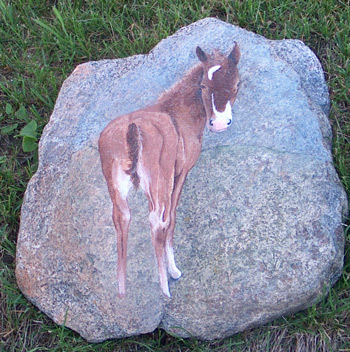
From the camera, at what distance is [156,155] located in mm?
2332

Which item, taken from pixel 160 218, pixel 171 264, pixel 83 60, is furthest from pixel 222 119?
pixel 83 60

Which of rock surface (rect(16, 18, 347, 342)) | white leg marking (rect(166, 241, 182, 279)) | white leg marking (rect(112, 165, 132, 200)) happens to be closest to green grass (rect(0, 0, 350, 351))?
rock surface (rect(16, 18, 347, 342))

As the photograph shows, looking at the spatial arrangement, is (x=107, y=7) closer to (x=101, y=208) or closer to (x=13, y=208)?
(x=13, y=208)

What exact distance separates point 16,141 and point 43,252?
0.96m

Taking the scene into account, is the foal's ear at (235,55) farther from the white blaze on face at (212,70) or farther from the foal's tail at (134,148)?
the foal's tail at (134,148)

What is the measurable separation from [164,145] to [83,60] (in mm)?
1218

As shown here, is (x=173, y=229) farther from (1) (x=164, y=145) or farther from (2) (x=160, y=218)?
(1) (x=164, y=145)

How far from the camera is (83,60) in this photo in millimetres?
3312

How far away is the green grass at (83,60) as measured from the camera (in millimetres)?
2465

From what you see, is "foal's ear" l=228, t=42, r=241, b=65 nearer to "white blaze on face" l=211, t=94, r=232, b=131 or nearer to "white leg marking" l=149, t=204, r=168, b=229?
"white blaze on face" l=211, t=94, r=232, b=131

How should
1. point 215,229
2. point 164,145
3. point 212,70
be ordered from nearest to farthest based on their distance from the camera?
1. point 215,229
2. point 164,145
3. point 212,70

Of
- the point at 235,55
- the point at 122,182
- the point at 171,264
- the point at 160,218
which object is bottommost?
the point at 171,264

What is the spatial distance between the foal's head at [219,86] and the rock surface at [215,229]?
0.14 ft

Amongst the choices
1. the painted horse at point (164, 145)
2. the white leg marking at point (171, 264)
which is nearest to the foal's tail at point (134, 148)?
the painted horse at point (164, 145)
